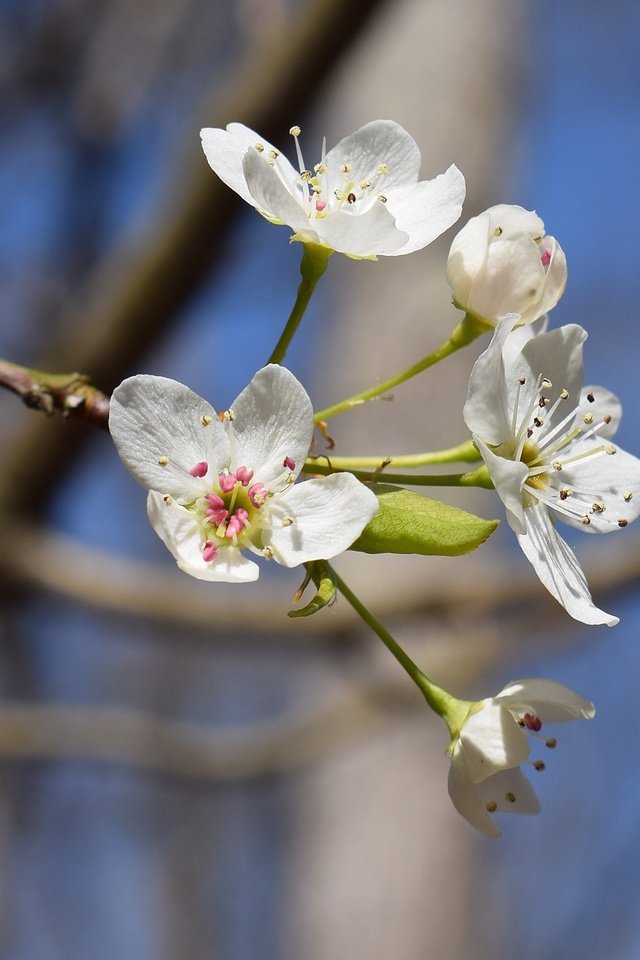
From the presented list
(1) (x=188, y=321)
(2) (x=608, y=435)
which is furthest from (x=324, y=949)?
(2) (x=608, y=435)

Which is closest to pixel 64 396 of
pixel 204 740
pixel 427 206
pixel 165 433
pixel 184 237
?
pixel 165 433

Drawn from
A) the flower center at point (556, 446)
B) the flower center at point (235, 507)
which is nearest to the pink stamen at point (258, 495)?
the flower center at point (235, 507)

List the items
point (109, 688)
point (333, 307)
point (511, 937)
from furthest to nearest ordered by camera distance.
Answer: point (109, 688) → point (511, 937) → point (333, 307)

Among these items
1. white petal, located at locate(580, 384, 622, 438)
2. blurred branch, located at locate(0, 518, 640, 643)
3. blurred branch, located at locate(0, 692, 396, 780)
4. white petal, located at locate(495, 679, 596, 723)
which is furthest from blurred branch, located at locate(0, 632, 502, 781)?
white petal, located at locate(495, 679, 596, 723)

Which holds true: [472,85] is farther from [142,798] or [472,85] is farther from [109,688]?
[142,798]

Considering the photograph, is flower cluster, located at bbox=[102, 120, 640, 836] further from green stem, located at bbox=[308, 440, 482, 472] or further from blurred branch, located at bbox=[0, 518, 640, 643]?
blurred branch, located at bbox=[0, 518, 640, 643]

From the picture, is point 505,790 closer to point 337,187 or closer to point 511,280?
point 511,280

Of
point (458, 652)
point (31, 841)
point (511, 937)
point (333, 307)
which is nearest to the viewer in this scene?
point (458, 652)
